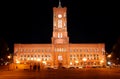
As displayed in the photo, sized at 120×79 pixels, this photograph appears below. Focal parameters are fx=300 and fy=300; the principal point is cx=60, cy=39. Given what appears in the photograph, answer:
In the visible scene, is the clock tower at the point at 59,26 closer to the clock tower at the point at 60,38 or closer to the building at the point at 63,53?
the clock tower at the point at 60,38

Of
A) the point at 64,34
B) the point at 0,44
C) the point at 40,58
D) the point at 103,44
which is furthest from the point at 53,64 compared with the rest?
the point at 0,44

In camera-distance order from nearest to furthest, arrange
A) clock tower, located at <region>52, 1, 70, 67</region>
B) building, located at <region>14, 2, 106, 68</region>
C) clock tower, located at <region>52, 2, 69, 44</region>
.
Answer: building, located at <region>14, 2, 106, 68</region>
clock tower, located at <region>52, 1, 70, 67</region>
clock tower, located at <region>52, 2, 69, 44</region>

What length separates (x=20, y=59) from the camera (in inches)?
4850

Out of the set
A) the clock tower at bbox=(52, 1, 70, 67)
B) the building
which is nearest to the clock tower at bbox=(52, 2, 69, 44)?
the clock tower at bbox=(52, 1, 70, 67)

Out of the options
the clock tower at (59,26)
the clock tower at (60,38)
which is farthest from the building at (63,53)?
the clock tower at (59,26)

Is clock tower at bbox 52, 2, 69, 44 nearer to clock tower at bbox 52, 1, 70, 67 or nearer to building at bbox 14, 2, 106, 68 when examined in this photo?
clock tower at bbox 52, 1, 70, 67

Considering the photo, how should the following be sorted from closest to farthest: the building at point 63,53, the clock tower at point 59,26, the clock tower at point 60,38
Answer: the building at point 63,53
the clock tower at point 60,38
the clock tower at point 59,26

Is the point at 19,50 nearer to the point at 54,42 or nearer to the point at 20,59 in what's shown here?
the point at 20,59

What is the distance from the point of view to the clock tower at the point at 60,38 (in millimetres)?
124000

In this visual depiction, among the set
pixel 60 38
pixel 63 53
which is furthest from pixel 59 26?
pixel 63 53

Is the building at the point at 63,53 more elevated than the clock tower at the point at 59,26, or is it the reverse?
the clock tower at the point at 59,26

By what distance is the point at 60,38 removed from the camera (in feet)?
424

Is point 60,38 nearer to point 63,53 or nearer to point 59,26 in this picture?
point 59,26

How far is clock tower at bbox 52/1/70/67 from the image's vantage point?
407ft
